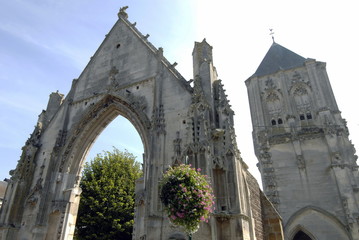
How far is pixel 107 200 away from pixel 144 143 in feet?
23.0

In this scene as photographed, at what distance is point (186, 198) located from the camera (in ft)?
16.7

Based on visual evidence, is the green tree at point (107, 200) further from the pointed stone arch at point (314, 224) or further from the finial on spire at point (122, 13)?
the pointed stone arch at point (314, 224)

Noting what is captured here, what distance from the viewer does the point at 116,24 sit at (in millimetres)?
13672

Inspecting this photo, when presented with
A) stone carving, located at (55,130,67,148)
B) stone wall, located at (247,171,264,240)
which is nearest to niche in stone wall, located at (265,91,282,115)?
stone wall, located at (247,171,264,240)

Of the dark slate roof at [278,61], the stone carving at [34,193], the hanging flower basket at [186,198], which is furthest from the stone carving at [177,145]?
the dark slate roof at [278,61]

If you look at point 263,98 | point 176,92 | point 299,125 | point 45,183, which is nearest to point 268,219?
point 176,92

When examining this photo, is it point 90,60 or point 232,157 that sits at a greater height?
point 90,60

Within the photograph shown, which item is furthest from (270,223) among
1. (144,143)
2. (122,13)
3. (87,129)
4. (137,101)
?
(122,13)

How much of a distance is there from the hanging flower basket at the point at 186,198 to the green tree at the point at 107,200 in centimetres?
979

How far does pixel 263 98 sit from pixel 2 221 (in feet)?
68.1

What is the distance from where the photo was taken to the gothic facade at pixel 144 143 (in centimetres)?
726

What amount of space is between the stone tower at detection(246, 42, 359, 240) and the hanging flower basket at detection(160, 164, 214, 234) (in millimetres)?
15063

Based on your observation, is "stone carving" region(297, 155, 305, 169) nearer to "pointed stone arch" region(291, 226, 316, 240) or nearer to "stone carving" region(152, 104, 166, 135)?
"pointed stone arch" region(291, 226, 316, 240)

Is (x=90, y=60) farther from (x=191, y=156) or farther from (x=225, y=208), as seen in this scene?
(x=225, y=208)
